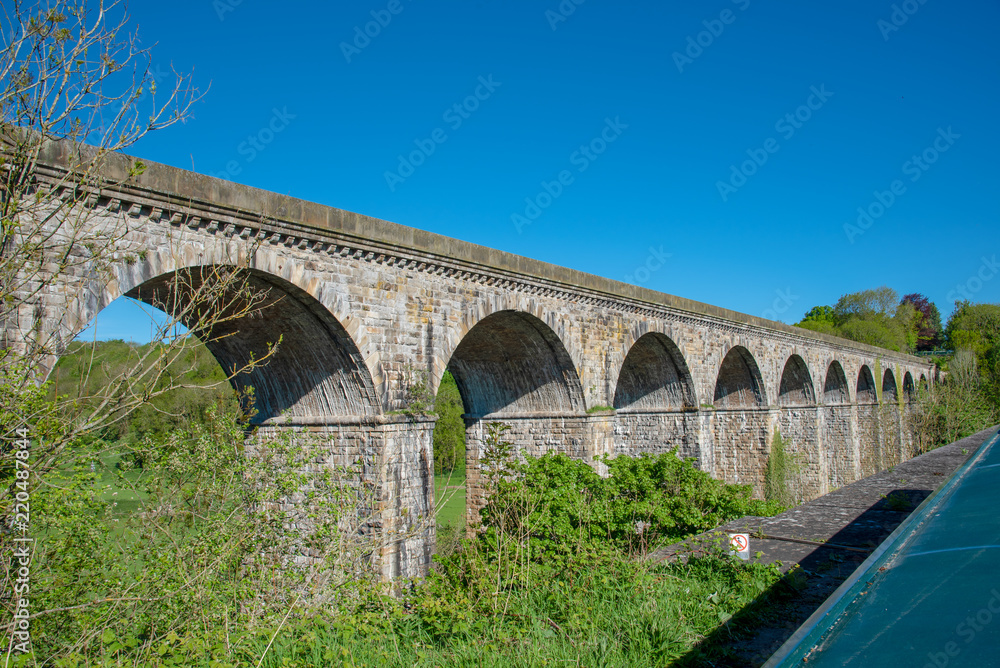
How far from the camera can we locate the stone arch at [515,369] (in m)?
11.8

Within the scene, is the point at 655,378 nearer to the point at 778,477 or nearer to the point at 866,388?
the point at 778,477

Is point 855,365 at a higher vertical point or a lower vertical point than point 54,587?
higher

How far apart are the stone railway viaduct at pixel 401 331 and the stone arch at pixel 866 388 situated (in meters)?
16.3

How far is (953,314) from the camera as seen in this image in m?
56.8

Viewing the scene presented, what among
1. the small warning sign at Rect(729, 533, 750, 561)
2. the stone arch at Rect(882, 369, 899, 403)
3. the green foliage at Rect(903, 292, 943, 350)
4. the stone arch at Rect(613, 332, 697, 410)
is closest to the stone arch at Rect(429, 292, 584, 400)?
the stone arch at Rect(613, 332, 697, 410)

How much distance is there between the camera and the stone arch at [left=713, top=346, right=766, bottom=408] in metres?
18.9

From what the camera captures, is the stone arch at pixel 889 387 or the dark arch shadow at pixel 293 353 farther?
the stone arch at pixel 889 387

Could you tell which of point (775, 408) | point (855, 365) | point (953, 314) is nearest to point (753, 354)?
point (775, 408)

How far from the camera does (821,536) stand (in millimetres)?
4879

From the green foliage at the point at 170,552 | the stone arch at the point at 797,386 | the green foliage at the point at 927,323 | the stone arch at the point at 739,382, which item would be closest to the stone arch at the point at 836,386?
the stone arch at the point at 797,386

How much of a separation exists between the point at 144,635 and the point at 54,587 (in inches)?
34.3

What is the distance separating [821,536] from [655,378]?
450 inches

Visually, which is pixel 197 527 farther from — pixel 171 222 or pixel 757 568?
pixel 757 568

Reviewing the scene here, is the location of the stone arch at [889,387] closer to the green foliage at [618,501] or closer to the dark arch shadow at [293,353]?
the green foliage at [618,501]
